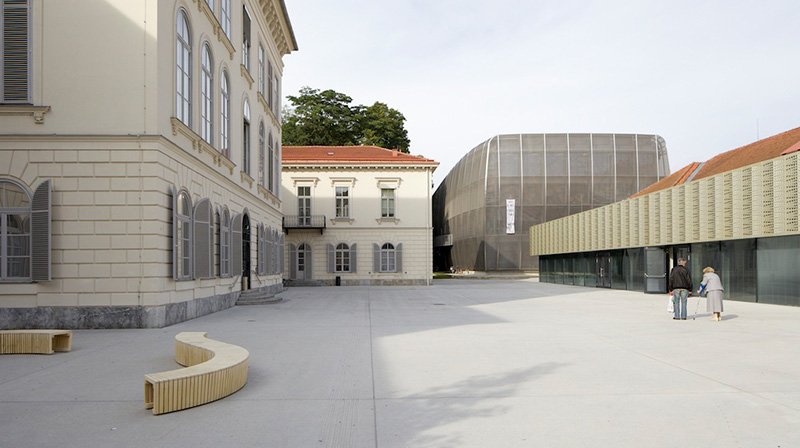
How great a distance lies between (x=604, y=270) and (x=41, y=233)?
3117 centimetres

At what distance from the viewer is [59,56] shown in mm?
14891

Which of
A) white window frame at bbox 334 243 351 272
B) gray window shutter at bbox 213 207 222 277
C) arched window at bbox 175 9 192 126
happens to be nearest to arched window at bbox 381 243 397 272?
white window frame at bbox 334 243 351 272

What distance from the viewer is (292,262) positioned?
45.4 meters

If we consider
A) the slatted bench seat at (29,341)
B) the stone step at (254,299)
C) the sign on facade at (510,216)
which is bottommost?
the stone step at (254,299)

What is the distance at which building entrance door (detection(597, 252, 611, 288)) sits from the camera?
3778 cm

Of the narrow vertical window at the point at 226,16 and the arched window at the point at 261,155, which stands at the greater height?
the narrow vertical window at the point at 226,16

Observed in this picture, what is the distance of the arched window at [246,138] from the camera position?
26059 mm

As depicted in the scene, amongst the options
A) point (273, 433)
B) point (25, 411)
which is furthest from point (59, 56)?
point (273, 433)

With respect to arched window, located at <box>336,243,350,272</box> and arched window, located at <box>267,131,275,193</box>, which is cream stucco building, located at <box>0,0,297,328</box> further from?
arched window, located at <box>336,243,350,272</box>

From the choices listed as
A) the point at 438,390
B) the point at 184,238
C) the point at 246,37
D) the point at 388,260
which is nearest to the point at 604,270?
the point at 388,260

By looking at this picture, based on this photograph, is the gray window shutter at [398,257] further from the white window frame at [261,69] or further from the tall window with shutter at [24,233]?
the tall window with shutter at [24,233]

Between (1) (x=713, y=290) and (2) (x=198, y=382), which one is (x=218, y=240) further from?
(2) (x=198, y=382)

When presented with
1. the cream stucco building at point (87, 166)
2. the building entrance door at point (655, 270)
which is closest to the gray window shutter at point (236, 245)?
the cream stucco building at point (87, 166)

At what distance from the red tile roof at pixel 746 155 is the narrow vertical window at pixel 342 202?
20.7 meters
